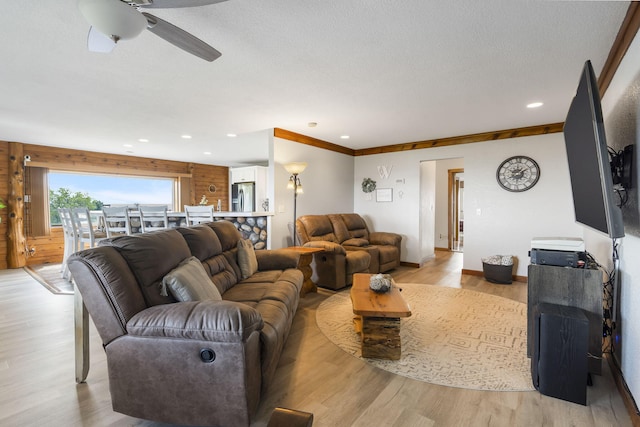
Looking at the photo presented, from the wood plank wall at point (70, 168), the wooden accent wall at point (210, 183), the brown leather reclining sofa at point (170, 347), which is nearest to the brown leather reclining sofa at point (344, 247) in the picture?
the brown leather reclining sofa at point (170, 347)

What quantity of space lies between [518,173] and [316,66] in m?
3.69

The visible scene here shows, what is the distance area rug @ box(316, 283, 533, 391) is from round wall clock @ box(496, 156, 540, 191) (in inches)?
71.1

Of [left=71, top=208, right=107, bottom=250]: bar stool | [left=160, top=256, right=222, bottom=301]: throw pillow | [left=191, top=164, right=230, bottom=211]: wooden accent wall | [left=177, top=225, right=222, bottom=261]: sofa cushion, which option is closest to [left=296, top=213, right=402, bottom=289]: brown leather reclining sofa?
[left=177, top=225, right=222, bottom=261]: sofa cushion

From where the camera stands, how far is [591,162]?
1725 mm

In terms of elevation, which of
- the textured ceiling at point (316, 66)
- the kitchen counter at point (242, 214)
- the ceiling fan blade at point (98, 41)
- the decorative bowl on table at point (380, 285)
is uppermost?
the textured ceiling at point (316, 66)

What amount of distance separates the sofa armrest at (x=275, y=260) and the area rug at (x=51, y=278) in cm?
275

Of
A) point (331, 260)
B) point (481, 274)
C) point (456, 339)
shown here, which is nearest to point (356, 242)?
point (331, 260)

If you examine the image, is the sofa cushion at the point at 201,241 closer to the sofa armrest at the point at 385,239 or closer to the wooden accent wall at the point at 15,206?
the sofa armrest at the point at 385,239

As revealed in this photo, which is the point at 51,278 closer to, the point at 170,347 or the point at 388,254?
the point at 170,347

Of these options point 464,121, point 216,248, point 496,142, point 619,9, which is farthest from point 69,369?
point 496,142

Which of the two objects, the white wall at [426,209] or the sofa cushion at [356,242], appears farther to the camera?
the white wall at [426,209]

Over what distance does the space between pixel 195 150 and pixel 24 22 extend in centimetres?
463

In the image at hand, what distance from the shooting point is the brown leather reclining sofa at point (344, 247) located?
4086 millimetres

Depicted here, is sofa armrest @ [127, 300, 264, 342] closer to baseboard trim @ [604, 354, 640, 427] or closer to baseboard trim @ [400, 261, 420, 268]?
baseboard trim @ [604, 354, 640, 427]
